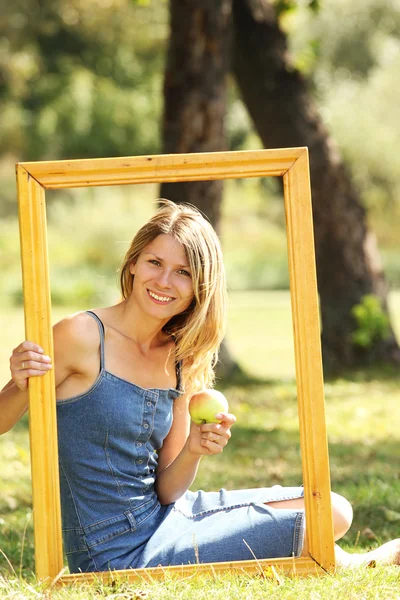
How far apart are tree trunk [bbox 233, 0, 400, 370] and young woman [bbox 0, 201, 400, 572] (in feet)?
17.5

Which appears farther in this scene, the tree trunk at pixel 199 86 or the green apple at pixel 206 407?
the tree trunk at pixel 199 86

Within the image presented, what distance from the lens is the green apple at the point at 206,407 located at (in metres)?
2.80

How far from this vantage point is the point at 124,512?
9.41 feet

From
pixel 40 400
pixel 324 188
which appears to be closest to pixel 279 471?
pixel 40 400

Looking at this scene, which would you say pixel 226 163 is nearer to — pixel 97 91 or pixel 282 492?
pixel 282 492

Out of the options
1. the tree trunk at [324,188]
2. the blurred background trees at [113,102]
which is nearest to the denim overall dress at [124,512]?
the tree trunk at [324,188]

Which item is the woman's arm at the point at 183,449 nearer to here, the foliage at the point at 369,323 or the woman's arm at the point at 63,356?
the woman's arm at the point at 63,356

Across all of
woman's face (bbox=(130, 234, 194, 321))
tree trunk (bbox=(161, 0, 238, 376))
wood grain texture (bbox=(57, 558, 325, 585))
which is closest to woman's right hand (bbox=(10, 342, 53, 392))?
woman's face (bbox=(130, 234, 194, 321))

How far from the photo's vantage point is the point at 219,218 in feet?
25.1

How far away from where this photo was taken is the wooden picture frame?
8.88ft

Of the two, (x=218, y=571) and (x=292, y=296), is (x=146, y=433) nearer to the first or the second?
(x=218, y=571)

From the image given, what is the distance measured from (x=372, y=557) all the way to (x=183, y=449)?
2.58 ft

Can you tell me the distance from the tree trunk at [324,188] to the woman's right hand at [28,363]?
19.3ft

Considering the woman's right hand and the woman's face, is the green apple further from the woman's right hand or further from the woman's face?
the woman's right hand
